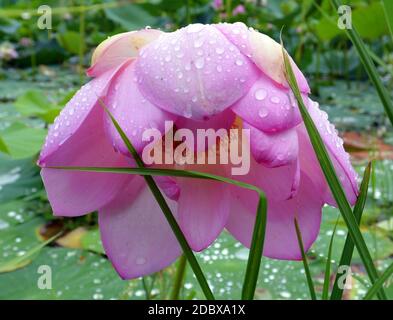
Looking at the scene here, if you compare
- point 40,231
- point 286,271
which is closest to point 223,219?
point 286,271

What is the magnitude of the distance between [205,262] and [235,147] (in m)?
0.43

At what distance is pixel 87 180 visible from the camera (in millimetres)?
260

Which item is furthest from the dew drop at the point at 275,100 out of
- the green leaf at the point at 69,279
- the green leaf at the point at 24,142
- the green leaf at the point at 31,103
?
the green leaf at the point at 31,103

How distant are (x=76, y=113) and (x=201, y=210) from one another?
0.07 meters

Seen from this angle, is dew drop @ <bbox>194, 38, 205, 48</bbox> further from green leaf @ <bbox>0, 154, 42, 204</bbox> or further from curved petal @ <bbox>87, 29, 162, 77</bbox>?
green leaf @ <bbox>0, 154, 42, 204</bbox>

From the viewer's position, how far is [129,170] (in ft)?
0.66

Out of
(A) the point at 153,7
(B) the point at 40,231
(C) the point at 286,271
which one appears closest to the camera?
(C) the point at 286,271

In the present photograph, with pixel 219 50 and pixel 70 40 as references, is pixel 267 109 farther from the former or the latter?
pixel 70 40

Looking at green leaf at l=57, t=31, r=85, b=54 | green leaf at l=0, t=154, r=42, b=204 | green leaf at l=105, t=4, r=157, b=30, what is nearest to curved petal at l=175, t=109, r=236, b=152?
green leaf at l=0, t=154, r=42, b=204

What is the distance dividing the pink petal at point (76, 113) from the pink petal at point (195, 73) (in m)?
0.02

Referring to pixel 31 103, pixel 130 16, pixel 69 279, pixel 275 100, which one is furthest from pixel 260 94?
pixel 130 16

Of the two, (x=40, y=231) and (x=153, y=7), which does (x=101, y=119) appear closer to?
(x=40, y=231)
